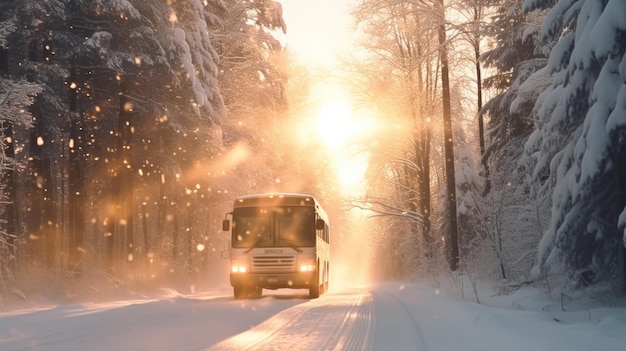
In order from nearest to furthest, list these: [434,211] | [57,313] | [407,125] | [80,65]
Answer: [57,313], [80,65], [407,125], [434,211]

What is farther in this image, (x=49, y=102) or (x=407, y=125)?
(x=407, y=125)

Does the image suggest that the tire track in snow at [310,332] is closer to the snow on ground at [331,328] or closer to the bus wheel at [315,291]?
the snow on ground at [331,328]

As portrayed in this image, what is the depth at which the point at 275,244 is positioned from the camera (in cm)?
2184

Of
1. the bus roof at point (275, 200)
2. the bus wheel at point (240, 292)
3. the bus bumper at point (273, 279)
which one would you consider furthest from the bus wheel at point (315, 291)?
the bus roof at point (275, 200)

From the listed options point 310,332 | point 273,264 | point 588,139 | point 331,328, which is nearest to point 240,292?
point 273,264

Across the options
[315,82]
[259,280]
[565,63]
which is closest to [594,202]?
[565,63]

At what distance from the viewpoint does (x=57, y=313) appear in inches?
562

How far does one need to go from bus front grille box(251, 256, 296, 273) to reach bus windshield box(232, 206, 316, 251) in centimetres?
45

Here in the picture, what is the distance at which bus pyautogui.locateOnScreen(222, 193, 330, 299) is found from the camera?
21438 mm

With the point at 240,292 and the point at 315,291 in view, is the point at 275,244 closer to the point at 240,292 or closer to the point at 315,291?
the point at 240,292

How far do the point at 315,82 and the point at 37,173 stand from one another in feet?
55.0

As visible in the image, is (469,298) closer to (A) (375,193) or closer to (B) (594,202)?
(B) (594,202)

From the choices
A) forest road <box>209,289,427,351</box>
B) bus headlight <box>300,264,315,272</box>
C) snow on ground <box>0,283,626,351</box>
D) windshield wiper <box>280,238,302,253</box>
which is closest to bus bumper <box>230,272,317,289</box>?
bus headlight <box>300,264,315,272</box>

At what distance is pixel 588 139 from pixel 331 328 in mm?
5366
